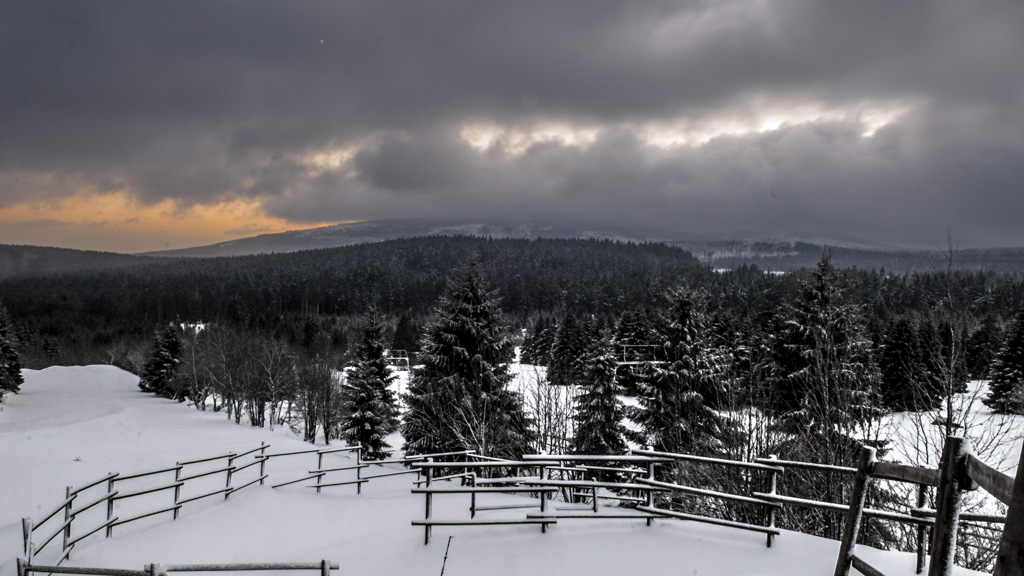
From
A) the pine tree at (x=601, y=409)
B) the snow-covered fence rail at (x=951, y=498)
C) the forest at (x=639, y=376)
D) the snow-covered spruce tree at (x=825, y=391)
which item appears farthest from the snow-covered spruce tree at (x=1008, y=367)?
the snow-covered fence rail at (x=951, y=498)

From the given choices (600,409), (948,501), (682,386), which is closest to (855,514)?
(948,501)

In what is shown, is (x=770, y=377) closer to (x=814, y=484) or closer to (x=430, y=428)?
(x=814, y=484)

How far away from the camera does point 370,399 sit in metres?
29.1

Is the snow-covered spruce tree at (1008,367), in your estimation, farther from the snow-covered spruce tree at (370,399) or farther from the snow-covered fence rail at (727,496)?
the snow-covered spruce tree at (370,399)

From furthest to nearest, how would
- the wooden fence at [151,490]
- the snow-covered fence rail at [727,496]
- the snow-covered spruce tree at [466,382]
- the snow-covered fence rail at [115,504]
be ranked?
1. the snow-covered spruce tree at [466,382]
2. the wooden fence at [151,490]
3. the snow-covered fence rail at [115,504]
4. the snow-covered fence rail at [727,496]

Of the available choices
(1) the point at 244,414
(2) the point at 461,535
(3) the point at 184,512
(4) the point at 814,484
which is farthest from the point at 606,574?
(1) the point at 244,414

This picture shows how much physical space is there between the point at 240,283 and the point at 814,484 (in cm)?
15760

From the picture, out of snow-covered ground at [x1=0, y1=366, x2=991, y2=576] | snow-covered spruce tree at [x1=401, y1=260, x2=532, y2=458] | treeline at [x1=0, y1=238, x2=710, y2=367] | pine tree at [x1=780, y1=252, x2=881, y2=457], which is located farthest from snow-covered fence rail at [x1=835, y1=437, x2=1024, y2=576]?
treeline at [x1=0, y1=238, x2=710, y2=367]

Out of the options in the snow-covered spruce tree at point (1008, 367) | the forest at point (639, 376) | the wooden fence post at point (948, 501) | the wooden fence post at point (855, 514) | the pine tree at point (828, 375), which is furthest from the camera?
the snow-covered spruce tree at point (1008, 367)

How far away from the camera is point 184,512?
45.2 feet

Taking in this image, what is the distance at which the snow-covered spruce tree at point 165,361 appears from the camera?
49.6 m

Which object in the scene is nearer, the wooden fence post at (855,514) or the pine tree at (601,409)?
the wooden fence post at (855,514)

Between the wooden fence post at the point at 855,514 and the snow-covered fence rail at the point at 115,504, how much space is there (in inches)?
338

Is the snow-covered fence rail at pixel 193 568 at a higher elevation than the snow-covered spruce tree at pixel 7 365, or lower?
higher
